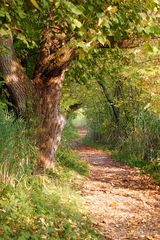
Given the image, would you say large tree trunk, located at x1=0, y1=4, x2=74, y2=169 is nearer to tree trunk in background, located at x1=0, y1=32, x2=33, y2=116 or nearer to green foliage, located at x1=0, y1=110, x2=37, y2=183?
tree trunk in background, located at x1=0, y1=32, x2=33, y2=116

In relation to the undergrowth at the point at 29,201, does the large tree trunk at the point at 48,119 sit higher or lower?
higher

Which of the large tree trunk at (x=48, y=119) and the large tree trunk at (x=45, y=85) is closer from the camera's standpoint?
the large tree trunk at (x=45, y=85)

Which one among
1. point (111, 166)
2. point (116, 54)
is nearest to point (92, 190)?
point (116, 54)

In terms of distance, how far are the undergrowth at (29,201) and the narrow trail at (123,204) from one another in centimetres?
39

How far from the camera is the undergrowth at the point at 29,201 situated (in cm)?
545

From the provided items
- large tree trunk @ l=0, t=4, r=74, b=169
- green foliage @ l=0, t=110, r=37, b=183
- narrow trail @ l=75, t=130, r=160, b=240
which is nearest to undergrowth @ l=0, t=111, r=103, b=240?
green foliage @ l=0, t=110, r=37, b=183

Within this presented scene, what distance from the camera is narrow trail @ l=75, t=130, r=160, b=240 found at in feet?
21.9

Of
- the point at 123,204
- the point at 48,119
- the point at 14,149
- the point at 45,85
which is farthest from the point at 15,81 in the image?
the point at 123,204

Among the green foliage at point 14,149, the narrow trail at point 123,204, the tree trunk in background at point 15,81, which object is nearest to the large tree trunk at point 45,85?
the tree trunk in background at point 15,81

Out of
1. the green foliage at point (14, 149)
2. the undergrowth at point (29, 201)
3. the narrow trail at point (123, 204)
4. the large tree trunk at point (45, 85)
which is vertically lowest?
the narrow trail at point (123, 204)

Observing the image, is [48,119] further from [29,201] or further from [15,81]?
[29,201]

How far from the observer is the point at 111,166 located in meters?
15.0

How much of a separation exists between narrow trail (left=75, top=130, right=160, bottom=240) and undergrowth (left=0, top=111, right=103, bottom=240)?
0.39 metres

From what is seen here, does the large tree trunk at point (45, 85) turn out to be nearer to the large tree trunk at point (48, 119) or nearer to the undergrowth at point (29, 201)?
the large tree trunk at point (48, 119)
